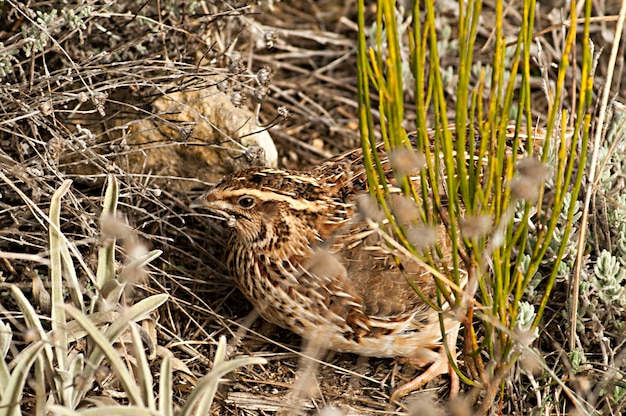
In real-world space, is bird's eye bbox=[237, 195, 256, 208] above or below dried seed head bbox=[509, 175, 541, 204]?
below

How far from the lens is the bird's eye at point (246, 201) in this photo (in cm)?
356

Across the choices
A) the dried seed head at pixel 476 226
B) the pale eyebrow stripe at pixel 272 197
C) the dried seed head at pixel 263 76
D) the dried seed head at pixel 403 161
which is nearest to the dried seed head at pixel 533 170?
the dried seed head at pixel 476 226

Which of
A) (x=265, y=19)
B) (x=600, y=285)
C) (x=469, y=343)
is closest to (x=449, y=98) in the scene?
Result: (x=265, y=19)

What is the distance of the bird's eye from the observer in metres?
3.56

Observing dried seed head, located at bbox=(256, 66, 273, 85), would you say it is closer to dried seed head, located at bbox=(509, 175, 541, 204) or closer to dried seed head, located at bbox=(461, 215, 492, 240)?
dried seed head, located at bbox=(461, 215, 492, 240)

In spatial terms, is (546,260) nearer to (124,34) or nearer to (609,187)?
(609,187)

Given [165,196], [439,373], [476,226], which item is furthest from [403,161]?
[165,196]

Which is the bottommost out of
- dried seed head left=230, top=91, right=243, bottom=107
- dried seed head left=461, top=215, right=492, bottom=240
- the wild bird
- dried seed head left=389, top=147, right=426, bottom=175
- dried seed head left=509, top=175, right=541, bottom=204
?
the wild bird

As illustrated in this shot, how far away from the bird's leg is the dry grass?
0.06m

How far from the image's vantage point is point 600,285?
12.0 feet

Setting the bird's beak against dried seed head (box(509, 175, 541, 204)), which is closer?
dried seed head (box(509, 175, 541, 204))

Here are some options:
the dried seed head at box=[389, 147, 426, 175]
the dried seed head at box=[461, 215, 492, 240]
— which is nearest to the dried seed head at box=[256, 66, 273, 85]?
the dried seed head at box=[389, 147, 426, 175]

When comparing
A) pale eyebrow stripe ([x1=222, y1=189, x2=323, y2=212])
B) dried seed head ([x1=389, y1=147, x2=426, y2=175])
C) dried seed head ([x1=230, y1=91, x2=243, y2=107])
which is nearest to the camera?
dried seed head ([x1=389, y1=147, x2=426, y2=175])

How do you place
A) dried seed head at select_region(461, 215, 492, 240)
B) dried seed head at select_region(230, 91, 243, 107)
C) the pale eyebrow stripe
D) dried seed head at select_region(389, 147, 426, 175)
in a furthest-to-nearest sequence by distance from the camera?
dried seed head at select_region(230, 91, 243, 107) → the pale eyebrow stripe → dried seed head at select_region(461, 215, 492, 240) → dried seed head at select_region(389, 147, 426, 175)
